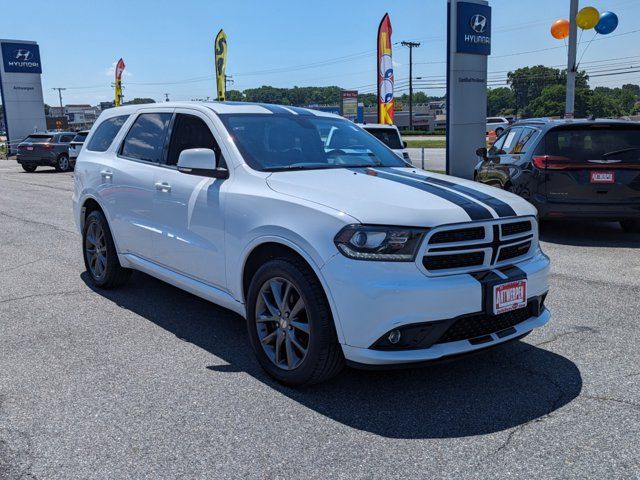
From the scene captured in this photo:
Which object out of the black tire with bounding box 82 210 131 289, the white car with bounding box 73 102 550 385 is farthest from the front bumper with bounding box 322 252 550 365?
the black tire with bounding box 82 210 131 289

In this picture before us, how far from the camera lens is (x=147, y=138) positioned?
17.9ft

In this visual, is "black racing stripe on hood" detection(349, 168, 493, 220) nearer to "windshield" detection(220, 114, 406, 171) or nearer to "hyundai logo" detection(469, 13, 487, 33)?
"windshield" detection(220, 114, 406, 171)

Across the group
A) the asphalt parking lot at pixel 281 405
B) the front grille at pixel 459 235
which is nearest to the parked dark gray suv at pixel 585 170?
the asphalt parking lot at pixel 281 405

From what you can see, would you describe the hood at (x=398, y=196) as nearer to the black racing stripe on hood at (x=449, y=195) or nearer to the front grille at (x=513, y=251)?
the black racing stripe on hood at (x=449, y=195)

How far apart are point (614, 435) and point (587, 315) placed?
7.18 ft

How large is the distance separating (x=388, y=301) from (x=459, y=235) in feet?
1.94

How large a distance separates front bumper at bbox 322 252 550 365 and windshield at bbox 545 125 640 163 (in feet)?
18.6

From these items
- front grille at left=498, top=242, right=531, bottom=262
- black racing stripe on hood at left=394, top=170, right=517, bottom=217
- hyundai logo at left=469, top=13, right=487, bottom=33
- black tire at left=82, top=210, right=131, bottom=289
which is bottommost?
black tire at left=82, top=210, right=131, bottom=289

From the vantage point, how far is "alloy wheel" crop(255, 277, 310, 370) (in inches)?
144

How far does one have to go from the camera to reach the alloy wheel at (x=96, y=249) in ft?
19.9

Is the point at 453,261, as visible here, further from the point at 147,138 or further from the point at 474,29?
the point at 474,29

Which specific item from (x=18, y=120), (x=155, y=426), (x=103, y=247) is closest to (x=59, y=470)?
(x=155, y=426)

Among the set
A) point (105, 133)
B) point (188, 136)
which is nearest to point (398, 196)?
point (188, 136)

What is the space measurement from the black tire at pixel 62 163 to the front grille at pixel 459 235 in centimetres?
2614
